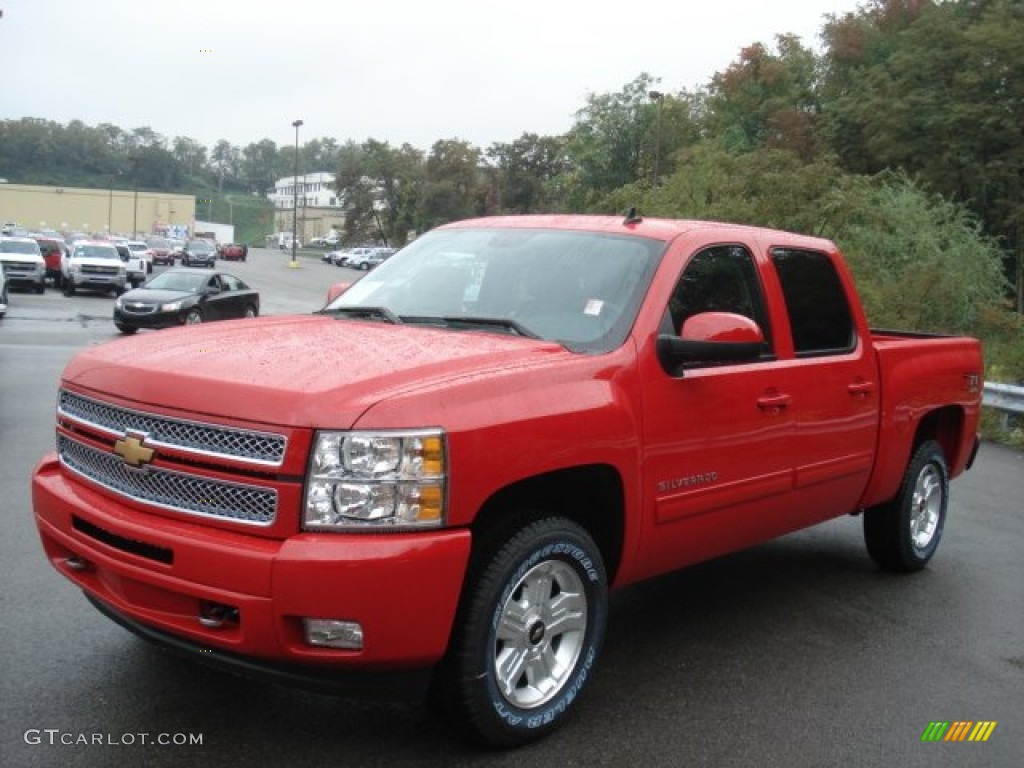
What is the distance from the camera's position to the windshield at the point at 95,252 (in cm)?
3484

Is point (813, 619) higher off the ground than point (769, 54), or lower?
lower

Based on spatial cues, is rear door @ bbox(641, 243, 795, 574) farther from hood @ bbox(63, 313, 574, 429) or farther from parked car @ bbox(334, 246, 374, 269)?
parked car @ bbox(334, 246, 374, 269)

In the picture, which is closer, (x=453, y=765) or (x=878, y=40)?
(x=453, y=765)

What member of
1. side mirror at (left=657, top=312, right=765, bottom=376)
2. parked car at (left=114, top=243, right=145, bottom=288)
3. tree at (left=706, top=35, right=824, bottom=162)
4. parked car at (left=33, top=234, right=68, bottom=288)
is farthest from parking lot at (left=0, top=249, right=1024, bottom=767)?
tree at (left=706, top=35, right=824, bottom=162)

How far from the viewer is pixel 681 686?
4375mm

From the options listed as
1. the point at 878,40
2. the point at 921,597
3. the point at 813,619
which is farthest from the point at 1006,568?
the point at 878,40

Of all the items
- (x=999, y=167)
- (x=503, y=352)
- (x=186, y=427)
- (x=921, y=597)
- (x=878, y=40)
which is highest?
(x=878, y=40)

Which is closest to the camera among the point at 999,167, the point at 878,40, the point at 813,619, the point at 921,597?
the point at 813,619

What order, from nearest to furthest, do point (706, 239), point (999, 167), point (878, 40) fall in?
point (706, 239), point (999, 167), point (878, 40)

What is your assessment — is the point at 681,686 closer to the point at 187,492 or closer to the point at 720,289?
the point at 720,289

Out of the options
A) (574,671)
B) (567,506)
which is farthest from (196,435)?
(574,671)

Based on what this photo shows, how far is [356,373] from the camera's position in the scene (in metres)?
3.47

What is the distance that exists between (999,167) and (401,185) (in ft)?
204

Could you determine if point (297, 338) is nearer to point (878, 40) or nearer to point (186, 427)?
point (186, 427)
